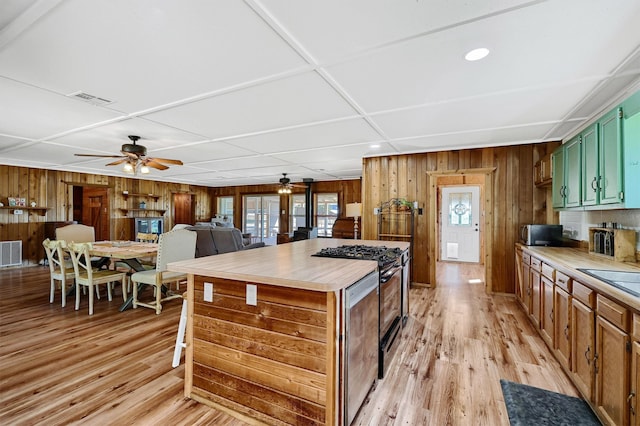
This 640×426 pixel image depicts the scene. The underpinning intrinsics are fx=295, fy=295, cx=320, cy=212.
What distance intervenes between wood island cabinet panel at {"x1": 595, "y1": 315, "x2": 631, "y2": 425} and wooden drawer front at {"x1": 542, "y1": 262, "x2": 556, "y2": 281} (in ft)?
2.77

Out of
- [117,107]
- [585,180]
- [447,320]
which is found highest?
[117,107]

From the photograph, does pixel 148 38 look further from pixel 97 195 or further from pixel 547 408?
pixel 97 195

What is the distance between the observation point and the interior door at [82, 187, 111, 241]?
333 inches

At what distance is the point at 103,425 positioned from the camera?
5.77ft

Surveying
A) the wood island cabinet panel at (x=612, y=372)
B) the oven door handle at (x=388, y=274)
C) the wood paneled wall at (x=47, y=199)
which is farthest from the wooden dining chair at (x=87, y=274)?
the wood island cabinet panel at (x=612, y=372)

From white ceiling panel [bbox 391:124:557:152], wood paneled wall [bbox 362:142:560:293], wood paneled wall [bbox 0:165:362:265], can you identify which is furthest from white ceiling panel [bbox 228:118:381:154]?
wood paneled wall [bbox 0:165:362:265]

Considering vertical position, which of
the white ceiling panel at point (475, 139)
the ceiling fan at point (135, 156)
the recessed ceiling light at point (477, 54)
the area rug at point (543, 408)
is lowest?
the area rug at point (543, 408)

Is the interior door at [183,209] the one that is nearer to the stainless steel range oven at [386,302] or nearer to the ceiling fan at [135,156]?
the ceiling fan at [135,156]

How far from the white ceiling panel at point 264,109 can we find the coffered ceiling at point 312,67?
0.02m

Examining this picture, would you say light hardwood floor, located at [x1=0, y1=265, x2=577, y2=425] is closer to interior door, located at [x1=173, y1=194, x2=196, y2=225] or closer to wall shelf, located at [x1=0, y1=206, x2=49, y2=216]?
wall shelf, located at [x1=0, y1=206, x2=49, y2=216]

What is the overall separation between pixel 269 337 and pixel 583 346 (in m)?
2.08

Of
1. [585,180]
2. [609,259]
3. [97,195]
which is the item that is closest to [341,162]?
[585,180]

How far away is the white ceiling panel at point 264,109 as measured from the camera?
2.54m

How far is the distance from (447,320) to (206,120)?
3.71 metres
